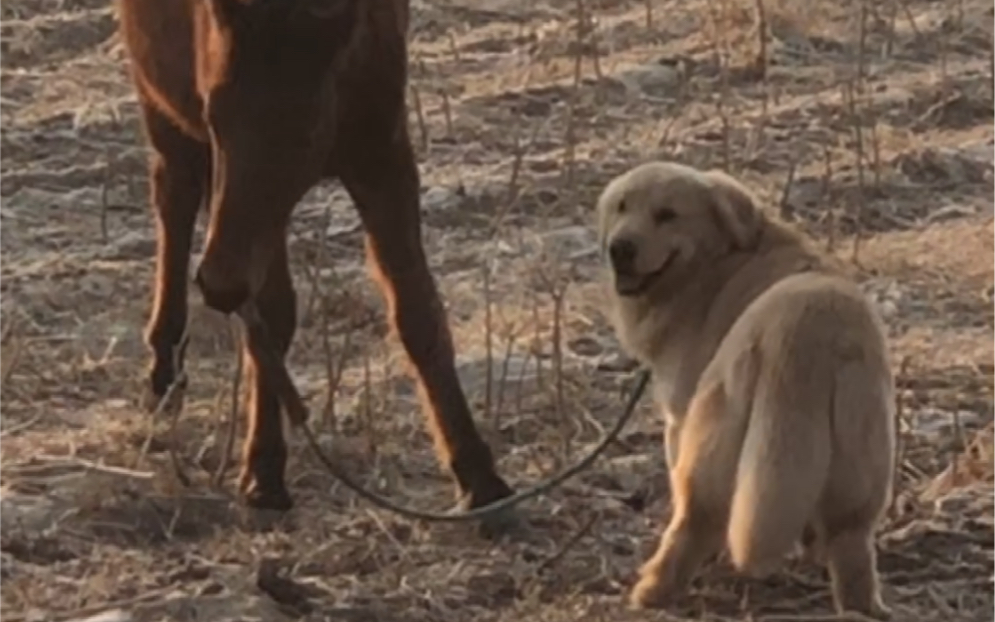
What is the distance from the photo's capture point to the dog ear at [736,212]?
4691mm

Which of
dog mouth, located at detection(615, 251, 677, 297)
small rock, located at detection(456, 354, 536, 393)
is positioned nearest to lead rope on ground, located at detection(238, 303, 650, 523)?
dog mouth, located at detection(615, 251, 677, 297)

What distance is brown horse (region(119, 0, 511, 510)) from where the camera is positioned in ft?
14.5

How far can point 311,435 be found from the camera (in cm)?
492

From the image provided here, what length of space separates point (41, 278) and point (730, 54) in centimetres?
309

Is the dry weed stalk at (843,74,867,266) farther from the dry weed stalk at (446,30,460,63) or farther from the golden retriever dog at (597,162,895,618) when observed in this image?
the golden retriever dog at (597,162,895,618)

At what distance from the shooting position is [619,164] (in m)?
7.93

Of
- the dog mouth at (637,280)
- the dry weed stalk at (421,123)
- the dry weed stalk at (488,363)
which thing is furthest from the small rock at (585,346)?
the dry weed stalk at (421,123)

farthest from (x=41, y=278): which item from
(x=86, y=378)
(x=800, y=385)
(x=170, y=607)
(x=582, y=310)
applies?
(x=800, y=385)

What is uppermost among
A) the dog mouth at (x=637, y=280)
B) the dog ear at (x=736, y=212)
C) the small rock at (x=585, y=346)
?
the dog ear at (x=736, y=212)

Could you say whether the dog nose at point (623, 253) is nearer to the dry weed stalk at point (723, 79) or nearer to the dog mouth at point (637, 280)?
the dog mouth at point (637, 280)

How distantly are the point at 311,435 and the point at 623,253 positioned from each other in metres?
0.77

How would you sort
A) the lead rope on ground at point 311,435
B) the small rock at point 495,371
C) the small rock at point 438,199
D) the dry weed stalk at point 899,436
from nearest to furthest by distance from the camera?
1. the lead rope on ground at point 311,435
2. the dry weed stalk at point 899,436
3. the small rock at point 495,371
4. the small rock at point 438,199

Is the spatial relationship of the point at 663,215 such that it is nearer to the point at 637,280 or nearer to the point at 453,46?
the point at 637,280

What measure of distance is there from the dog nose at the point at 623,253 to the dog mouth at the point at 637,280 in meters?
0.03
